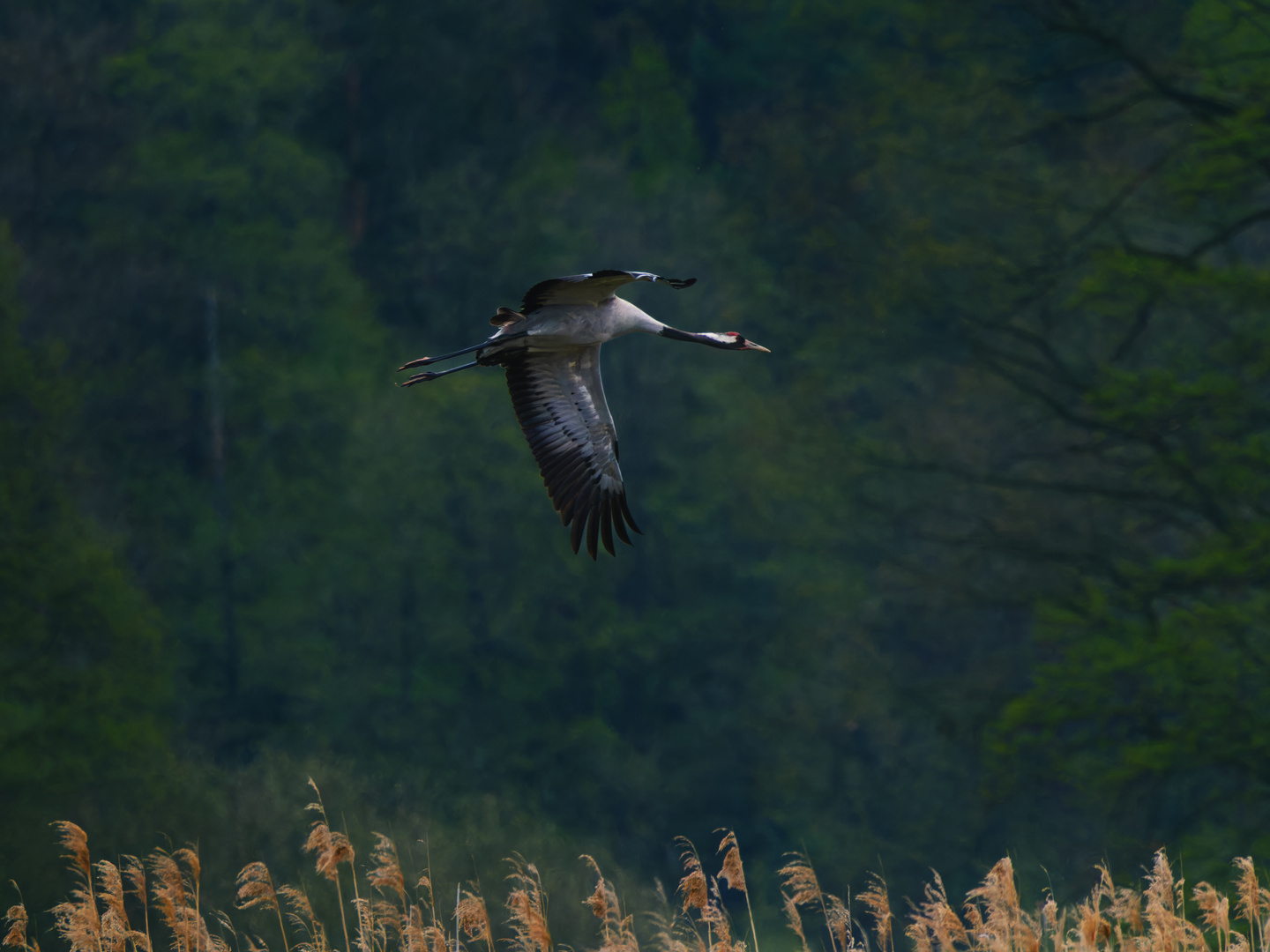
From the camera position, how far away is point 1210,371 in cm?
1224

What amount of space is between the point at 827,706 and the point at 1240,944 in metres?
12.6

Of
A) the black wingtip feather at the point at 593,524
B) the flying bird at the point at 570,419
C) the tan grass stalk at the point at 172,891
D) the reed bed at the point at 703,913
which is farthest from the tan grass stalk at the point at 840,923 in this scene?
the black wingtip feather at the point at 593,524

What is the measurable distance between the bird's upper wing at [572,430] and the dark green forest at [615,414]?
23.1 ft

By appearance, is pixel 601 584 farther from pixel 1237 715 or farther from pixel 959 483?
pixel 1237 715

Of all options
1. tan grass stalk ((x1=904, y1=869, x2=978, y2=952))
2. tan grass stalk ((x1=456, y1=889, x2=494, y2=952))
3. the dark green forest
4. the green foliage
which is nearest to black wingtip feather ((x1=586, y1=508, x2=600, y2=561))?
tan grass stalk ((x1=456, y1=889, x2=494, y2=952))

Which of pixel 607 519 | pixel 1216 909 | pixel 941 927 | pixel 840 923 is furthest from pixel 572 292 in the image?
pixel 1216 909

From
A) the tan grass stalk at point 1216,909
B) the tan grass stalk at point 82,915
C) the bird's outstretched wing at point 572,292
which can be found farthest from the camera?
the bird's outstretched wing at point 572,292

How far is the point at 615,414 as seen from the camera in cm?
1596

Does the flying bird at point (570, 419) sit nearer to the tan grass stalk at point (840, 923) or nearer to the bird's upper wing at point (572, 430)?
the bird's upper wing at point (572, 430)

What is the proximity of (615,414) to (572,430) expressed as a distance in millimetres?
9551

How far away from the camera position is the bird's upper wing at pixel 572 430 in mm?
6332

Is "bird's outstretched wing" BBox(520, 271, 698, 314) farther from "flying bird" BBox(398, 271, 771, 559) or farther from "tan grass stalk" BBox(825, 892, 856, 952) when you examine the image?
"tan grass stalk" BBox(825, 892, 856, 952)

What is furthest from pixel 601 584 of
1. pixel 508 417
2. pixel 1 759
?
pixel 1 759

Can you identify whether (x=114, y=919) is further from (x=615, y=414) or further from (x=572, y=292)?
(x=615, y=414)
